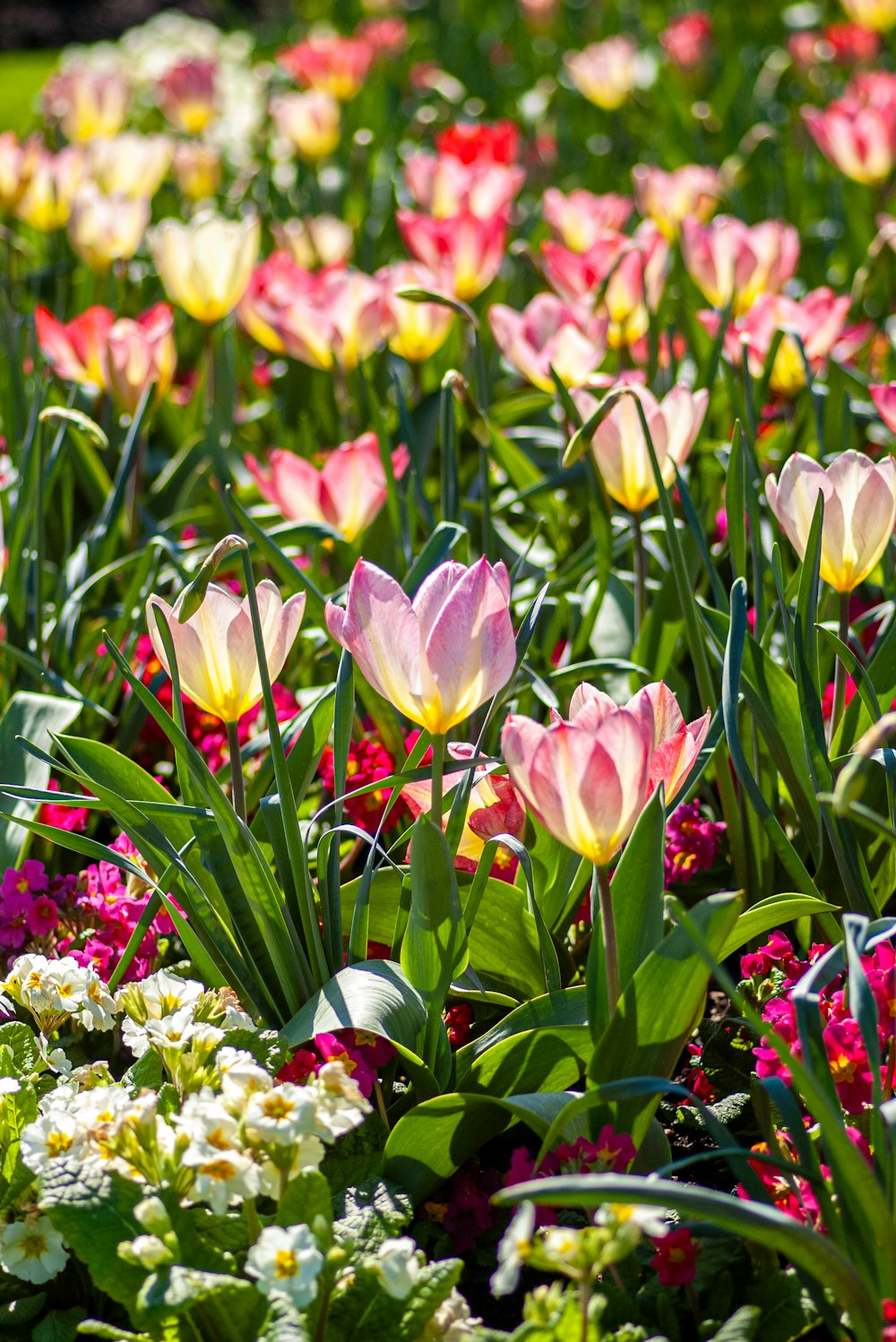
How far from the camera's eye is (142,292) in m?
3.23

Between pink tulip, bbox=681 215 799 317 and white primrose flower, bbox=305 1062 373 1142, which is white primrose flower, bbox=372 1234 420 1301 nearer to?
white primrose flower, bbox=305 1062 373 1142

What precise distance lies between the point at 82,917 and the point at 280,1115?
583 mm

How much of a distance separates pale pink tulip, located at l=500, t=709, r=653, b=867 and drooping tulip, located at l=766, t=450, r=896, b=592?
422mm

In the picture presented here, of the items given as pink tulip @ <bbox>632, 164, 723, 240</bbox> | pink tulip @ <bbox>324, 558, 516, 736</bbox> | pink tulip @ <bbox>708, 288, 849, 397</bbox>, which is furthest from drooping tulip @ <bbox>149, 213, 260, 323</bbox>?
pink tulip @ <bbox>324, 558, 516, 736</bbox>

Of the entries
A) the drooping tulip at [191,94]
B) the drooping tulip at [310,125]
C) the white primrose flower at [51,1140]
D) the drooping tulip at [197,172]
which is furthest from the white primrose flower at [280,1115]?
the drooping tulip at [191,94]

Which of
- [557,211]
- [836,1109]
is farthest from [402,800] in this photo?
[557,211]

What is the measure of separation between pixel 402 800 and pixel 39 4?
1164cm

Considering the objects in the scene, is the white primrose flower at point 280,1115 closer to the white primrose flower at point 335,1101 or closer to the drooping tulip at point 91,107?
the white primrose flower at point 335,1101

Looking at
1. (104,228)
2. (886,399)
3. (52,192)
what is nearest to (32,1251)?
(886,399)

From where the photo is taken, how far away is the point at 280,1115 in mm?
981

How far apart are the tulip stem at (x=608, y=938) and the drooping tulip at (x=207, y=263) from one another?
1693mm

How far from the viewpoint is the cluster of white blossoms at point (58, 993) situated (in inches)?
48.4

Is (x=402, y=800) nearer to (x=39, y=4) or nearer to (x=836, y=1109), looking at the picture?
(x=836, y=1109)

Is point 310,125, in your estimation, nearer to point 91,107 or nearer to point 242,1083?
point 91,107
